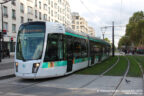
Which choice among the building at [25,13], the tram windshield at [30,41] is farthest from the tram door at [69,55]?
the building at [25,13]

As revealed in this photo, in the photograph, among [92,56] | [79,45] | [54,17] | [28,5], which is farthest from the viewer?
[54,17]

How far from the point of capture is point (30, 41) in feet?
28.0

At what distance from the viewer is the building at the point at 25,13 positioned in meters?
35.0

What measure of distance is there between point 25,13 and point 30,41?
33.9 m

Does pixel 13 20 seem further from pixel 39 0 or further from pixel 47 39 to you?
pixel 47 39

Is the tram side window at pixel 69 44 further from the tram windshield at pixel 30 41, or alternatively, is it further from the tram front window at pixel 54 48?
the tram windshield at pixel 30 41

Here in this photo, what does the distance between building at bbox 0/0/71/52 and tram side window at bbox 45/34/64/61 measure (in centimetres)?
2720

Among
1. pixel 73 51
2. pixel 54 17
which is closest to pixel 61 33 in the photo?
pixel 73 51

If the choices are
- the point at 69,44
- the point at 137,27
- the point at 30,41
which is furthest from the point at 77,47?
the point at 137,27

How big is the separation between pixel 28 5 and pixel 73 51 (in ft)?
111

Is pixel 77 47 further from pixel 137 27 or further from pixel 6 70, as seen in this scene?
pixel 137 27

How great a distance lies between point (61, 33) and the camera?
9555 millimetres

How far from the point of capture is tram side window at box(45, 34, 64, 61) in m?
8.69

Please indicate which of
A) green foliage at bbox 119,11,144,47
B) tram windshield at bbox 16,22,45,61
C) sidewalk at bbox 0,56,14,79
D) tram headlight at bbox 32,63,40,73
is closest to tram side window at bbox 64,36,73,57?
tram windshield at bbox 16,22,45,61
